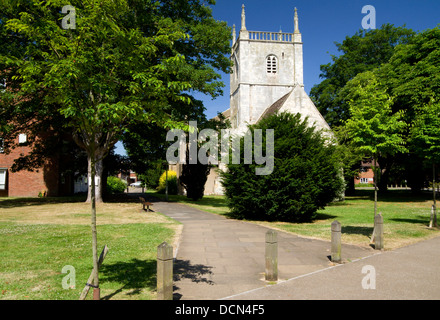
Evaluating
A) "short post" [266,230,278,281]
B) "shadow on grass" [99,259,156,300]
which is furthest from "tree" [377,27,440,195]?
"shadow on grass" [99,259,156,300]

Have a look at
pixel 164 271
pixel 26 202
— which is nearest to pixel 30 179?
pixel 26 202

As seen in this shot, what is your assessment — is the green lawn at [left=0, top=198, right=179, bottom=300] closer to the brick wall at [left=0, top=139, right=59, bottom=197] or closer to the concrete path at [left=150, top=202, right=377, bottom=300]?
the concrete path at [left=150, top=202, right=377, bottom=300]

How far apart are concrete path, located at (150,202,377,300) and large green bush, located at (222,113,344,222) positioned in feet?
9.88

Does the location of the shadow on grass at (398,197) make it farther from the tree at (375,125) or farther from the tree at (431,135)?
the tree at (375,125)

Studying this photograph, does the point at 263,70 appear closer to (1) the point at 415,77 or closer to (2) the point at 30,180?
(1) the point at 415,77

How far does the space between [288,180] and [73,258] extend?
988cm

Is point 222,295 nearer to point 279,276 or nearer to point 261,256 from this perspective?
point 279,276

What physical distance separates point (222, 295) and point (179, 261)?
2.52 meters

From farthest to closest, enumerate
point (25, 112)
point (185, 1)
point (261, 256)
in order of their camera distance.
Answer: point (185, 1)
point (25, 112)
point (261, 256)

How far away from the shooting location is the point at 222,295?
5582mm

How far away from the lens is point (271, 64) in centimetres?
4416

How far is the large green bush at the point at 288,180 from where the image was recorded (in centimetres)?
1512

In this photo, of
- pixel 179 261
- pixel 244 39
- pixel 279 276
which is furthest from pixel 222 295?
pixel 244 39

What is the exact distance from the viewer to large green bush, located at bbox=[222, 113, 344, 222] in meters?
15.1
